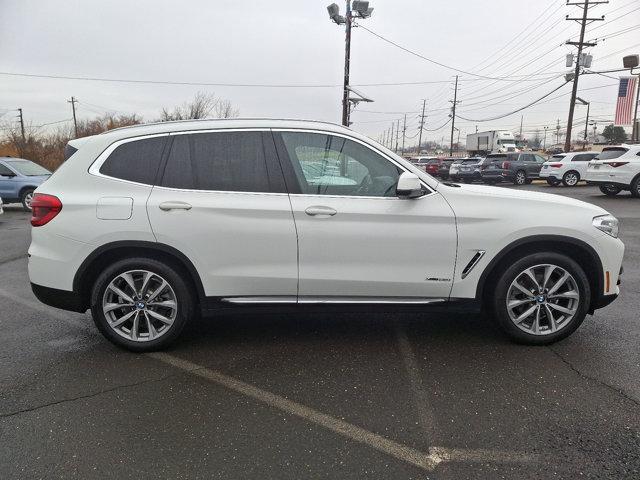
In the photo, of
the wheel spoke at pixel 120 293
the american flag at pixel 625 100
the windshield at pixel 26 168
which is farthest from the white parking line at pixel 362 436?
the american flag at pixel 625 100

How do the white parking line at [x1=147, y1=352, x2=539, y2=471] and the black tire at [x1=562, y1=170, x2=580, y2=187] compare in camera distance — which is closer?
the white parking line at [x1=147, y1=352, x2=539, y2=471]

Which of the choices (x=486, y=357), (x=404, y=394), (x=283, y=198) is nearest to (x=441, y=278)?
(x=486, y=357)

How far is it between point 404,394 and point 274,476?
1.10 m

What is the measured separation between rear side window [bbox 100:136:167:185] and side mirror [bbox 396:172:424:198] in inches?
73.4

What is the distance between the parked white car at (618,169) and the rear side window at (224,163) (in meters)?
15.5

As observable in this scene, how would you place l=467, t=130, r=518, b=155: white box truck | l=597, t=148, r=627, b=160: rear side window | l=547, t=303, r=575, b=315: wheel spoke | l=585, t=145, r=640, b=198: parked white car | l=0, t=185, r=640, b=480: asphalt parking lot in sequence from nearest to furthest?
1. l=0, t=185, r=640, b=480: asphalt parking lot
2. l=547, t=303, r=575, b=315: wheel spoke
3. l=585, t=145, r=640, b=198: parked white car
4. l=597, t=148, r=627, b=160: rear side window
5. l=467, t=130, r=518, b=155: white box truck

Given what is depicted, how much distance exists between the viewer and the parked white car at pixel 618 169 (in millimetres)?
15070

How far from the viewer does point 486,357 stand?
11.9 ft

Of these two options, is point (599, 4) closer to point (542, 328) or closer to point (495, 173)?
point (495, 173)

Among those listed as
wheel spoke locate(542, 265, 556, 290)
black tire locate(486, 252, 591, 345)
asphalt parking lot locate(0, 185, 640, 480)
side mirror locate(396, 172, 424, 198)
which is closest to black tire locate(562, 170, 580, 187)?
asphalt parking lot locate(0, 185, 640, 480)

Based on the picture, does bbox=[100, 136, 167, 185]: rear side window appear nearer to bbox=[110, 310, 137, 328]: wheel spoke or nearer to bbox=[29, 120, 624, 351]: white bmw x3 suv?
bbox=[29, 120, 624, 351]: white bmw x3 suv

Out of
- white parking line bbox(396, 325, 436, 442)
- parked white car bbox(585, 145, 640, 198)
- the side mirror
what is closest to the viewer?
white parking line bbox(396, 325, 436, 442)

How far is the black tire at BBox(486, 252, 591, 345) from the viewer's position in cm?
364

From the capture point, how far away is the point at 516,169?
78.8ft
